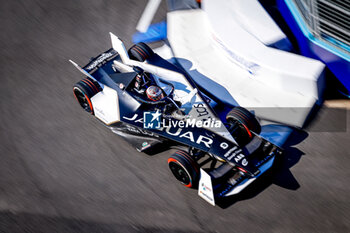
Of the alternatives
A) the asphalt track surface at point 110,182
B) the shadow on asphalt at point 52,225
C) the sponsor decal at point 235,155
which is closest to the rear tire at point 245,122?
the sponsor decal at point 235,155

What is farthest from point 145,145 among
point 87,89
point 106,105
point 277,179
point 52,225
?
point 277,179

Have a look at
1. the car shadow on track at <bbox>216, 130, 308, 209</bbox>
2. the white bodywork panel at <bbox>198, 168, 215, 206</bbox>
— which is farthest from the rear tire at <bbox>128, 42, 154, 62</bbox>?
the car shadow on track at <bbox>216, 130, 308, 209</bbox>

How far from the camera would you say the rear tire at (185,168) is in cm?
541

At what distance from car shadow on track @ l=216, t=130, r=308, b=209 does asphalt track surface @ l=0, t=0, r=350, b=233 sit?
0.02 metres

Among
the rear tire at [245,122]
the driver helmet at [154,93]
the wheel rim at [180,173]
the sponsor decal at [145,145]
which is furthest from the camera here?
the driver helmet at [154,93]

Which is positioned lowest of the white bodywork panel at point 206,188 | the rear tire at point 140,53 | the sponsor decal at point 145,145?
the white bodywork panel at point 206,188

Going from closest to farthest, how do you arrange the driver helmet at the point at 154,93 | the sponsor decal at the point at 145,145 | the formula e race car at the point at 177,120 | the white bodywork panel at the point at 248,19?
1. the formula e race car at the point at 177,120
2. the sponsor decal at the point at 145,145
3. the driver helmet at the point at 154,93
4. the white bodywork panel at the point at 248,19

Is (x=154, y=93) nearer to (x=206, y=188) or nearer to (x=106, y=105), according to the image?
(x=106, y=105)

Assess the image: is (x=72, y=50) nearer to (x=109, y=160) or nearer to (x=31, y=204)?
(x=109, y=160)

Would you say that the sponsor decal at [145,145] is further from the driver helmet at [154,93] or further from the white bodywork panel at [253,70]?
the white bodywork panel at [253,70]

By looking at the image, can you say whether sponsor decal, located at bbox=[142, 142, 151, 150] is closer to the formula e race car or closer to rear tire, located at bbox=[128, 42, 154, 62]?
the formula e race car

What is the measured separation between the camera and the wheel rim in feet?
18.2

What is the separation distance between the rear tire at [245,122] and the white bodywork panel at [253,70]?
746 mm

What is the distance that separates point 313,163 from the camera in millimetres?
5953
